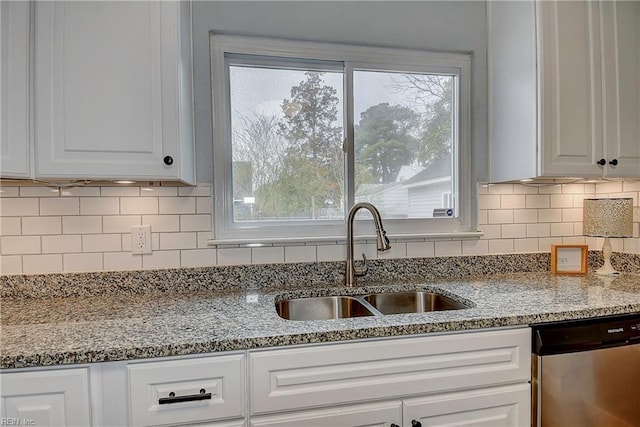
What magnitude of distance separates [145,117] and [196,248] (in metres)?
0.61

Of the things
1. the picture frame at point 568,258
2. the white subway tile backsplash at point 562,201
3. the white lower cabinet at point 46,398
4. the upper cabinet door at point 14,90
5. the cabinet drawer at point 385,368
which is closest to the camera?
the white lower cabinet at point 46,398

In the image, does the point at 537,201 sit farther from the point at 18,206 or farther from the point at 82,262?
the point at 18,206

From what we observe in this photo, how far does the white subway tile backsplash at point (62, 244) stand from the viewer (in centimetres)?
150

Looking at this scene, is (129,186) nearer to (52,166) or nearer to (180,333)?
(52,166)

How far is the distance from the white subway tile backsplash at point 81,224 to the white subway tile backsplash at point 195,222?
0.33 meters

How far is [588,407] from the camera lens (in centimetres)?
128

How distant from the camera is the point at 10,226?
4.81ft

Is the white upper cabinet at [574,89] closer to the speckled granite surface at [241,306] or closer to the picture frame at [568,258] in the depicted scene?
the picture frame at [568,258]

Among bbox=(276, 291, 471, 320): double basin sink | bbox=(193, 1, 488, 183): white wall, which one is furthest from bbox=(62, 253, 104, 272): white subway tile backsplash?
bbox=(276, 291, 471, 320): double basin sink

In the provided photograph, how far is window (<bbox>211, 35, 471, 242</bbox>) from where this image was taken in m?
1.73

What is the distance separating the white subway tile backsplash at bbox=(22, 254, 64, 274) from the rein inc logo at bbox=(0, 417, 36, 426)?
2.25ft

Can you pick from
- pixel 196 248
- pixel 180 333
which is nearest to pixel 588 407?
pixel 180 333

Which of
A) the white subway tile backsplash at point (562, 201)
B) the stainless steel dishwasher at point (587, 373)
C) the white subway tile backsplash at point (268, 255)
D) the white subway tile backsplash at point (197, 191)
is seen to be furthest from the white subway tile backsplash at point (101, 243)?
the white subway tile backsplash at point (562, 201)

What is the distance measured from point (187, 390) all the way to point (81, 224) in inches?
36.6
